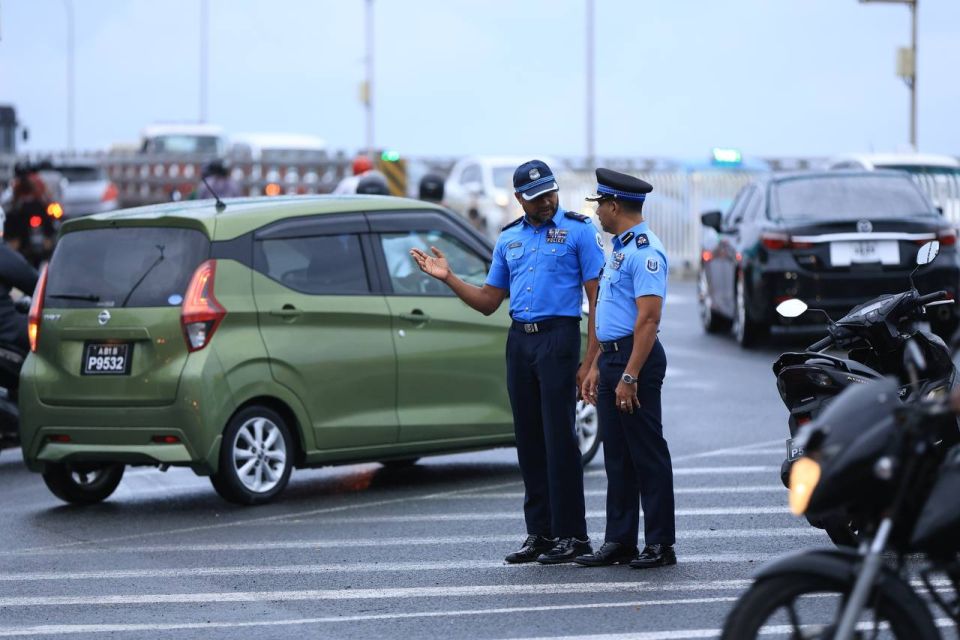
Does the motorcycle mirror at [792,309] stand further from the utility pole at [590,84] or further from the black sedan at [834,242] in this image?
the utility pole at [590,84]

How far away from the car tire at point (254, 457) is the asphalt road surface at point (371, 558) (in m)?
0.13

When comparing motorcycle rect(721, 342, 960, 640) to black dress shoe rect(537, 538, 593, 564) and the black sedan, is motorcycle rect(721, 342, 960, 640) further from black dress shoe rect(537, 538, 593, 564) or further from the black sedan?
the black sedan

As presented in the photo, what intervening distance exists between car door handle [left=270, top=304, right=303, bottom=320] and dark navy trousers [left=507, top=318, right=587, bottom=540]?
7.24 ft

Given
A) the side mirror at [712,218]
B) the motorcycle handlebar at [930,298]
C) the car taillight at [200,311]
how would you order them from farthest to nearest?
1. the side mirror at [712,218]
2. the car taillight at [200,311]
3. the motorcycle handlebar at [930,298]

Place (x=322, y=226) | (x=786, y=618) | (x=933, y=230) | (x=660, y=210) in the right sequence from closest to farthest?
1. (x=786, y=618)
2. (x=322, y=226)
3. (x=933, y=230)
4. (x=660, y=210)

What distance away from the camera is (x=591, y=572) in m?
8.33

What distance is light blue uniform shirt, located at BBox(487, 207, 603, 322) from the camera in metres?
8.54

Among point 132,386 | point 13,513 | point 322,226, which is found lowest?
point 13,513

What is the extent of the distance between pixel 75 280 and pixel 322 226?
56.3 inches

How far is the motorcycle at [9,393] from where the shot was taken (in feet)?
39.9

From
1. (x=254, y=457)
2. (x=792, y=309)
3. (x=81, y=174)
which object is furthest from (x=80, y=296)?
(x=81, y=174)

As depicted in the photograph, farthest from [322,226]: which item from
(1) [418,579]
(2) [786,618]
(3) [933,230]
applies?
(3) [933,230]

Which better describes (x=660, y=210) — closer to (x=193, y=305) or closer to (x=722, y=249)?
(x=722, y=249)

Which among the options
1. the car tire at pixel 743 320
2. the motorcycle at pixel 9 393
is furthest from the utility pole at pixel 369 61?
the motorcycle at pixel 9 393
